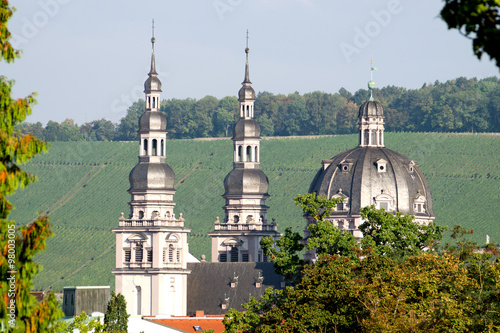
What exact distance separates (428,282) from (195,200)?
123 metres

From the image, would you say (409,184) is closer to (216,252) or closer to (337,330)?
(216,252)

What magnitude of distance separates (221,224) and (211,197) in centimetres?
4683

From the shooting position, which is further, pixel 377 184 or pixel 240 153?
pixel 240 153

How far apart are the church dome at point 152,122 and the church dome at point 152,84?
2505 mm

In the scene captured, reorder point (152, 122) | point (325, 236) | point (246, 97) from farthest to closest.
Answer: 1. point (246, 97)
2. point (152, 122)
3. point (325, 236)

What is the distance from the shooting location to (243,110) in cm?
13938

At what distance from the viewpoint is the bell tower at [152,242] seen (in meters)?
122

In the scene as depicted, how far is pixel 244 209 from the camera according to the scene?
135125 millimetres

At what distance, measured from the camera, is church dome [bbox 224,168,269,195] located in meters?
135

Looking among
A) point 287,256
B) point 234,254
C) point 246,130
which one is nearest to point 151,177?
point 234,254

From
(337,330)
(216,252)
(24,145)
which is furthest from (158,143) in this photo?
(24,145)

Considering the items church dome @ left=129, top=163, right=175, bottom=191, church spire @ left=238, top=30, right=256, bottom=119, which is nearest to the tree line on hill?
church dome @ left=129, top=163, right=175, bottom=191

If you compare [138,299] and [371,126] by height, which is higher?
Result: [371,126]

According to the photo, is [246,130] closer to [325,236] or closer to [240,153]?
[240,153]
